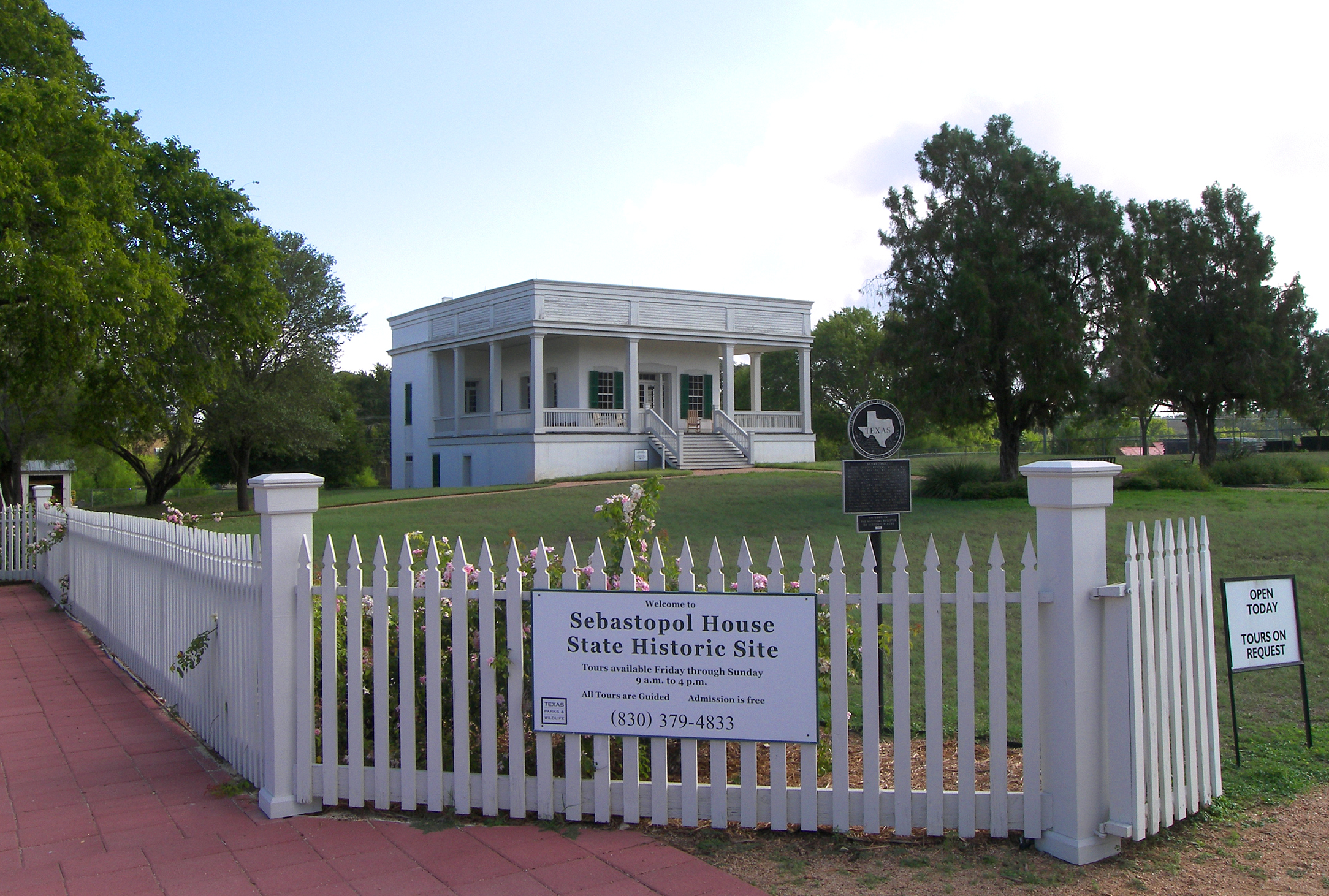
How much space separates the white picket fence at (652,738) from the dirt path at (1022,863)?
8 cm

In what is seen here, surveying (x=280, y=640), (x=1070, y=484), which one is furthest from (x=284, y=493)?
(x=1070, y=484)

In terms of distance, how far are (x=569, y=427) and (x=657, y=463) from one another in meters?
3.20

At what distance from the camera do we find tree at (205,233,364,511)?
31.2m

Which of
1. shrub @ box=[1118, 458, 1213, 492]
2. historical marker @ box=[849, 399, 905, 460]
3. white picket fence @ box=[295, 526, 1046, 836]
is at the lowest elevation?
white picket fence @ box=[295, 526, 1046, 836]

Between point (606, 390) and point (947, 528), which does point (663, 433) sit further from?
point (947, 528)

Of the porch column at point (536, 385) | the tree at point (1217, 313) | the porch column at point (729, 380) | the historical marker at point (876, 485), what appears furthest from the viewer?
the porch column at point (729, 380)

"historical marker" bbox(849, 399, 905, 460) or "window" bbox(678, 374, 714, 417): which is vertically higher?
"window" bbox(678, 374, 714, 417)

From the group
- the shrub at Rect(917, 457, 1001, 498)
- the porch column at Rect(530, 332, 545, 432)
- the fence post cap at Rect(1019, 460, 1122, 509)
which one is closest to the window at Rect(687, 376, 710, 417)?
the porch column at Rect(530, 332, 545, 432)

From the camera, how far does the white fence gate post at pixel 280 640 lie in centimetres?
470

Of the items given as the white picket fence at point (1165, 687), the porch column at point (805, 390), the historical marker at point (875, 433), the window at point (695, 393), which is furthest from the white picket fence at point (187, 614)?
the porch column at point (805, 390)

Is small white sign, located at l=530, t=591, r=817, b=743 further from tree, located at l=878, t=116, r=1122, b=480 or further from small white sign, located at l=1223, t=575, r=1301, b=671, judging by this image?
tree, located at l=878, t=116, r=1122, b=480

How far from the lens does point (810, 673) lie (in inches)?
168

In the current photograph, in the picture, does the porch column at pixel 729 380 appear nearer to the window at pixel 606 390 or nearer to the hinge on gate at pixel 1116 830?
the window at pixel 606 390

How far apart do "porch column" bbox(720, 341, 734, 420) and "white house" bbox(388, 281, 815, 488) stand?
0.07 metres
